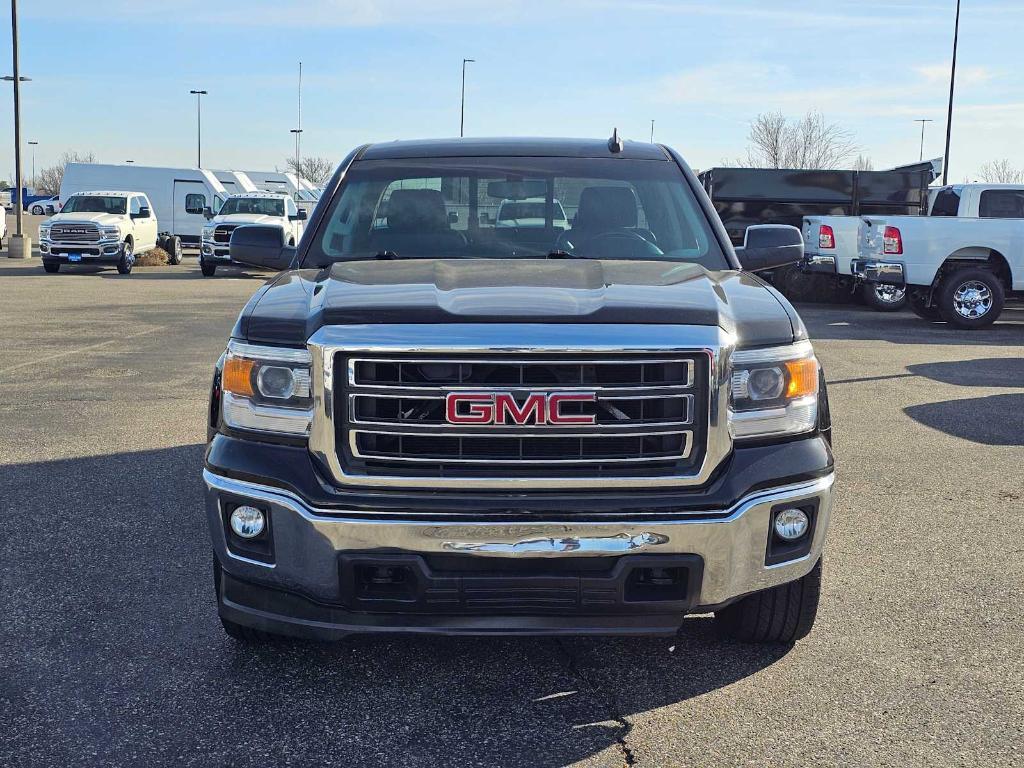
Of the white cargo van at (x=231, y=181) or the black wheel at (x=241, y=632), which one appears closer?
the black wheel at (x=241, y=632)

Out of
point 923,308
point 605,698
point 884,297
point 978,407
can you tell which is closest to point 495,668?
point 605,698

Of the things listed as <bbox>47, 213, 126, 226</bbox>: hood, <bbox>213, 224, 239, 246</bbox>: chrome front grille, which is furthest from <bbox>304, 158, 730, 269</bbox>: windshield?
<bbox>47, 213, 126, 226</bbox>: hood

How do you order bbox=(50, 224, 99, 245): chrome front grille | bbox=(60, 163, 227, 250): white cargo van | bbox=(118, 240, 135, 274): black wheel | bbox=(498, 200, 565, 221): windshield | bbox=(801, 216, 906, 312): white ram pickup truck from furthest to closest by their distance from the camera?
1. bbox=(60, 163, 227, 250): white cargo van
2. bbox=(118, 240, 135, 274): black wheel
3. bbox=(50, 224, 99, 245): chrome front grille
4. bbox=(801, 216, 906, 312): white ram pickup truck
5. bbox=(498, 200, 565, 221): windshield

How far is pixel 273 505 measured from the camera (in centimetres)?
334

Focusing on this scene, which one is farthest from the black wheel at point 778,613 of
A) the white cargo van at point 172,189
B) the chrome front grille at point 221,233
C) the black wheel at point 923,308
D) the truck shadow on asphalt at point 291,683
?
the white cargo van at point 172,189

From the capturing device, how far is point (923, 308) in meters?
17.2

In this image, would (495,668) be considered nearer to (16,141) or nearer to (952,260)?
(952,260)

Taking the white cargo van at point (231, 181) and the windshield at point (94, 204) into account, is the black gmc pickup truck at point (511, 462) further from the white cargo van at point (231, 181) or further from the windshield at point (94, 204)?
the white cargo van at point (231, 181)

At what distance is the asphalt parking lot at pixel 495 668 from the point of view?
10.8ft

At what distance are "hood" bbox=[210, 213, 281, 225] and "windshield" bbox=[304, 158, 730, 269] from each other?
73.8ft

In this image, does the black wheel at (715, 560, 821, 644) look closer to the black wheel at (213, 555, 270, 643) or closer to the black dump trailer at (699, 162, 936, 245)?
the black wheel at (213, 555, 270, 643)

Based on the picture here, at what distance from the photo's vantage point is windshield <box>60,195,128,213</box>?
90.3 ft

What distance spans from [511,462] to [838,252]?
51.2ft

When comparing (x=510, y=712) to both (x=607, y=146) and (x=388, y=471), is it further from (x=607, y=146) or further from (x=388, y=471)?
(x=607, y=146)
